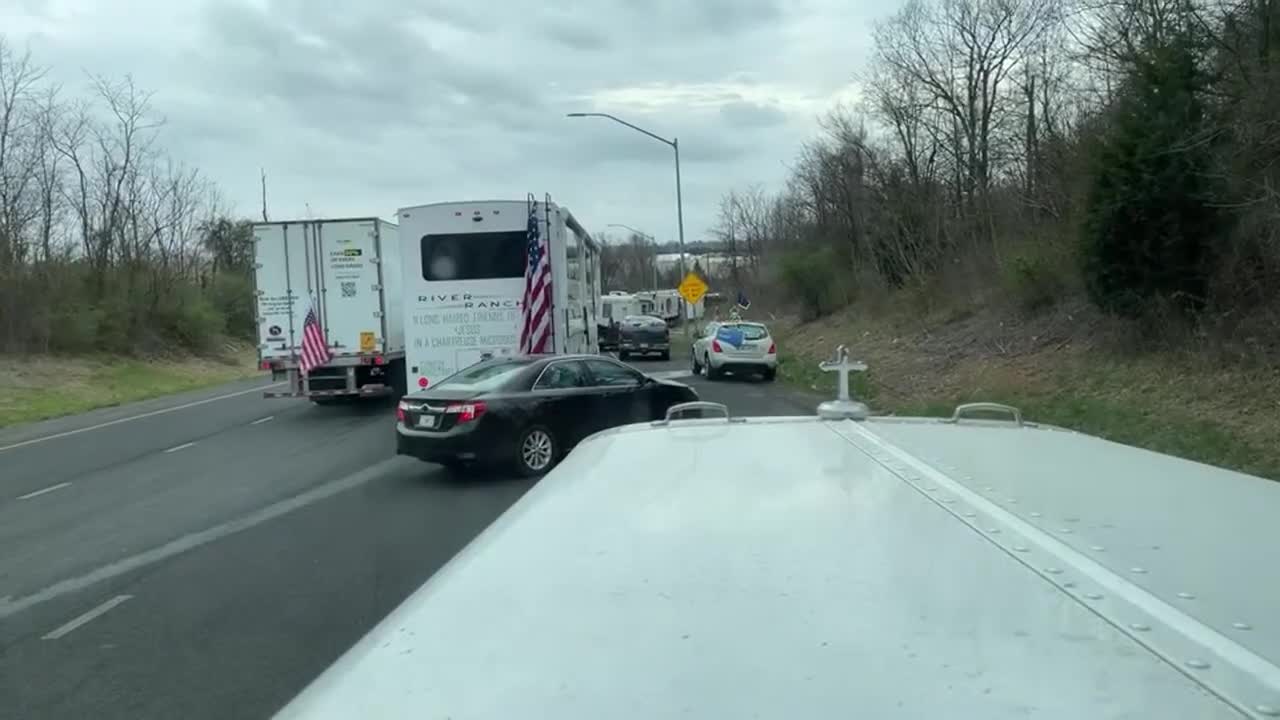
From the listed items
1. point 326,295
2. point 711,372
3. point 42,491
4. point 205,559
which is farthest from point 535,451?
point 711,372

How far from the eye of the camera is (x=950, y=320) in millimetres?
28875

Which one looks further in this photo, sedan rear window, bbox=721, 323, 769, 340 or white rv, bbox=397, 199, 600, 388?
sedan rear window, bbox=721, 323, 769, 340

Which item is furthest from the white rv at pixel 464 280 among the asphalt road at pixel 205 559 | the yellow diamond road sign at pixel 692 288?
the yellow diamond road sign at pixel 692 288

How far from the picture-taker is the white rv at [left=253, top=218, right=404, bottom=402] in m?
19.5

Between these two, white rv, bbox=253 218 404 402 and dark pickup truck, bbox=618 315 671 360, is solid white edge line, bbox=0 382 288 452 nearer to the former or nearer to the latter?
white rv, bbox=253 218 404 402

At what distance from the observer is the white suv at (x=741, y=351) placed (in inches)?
1060

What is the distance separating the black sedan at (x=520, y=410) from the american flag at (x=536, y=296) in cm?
322

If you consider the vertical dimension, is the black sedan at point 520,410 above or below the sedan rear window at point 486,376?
below

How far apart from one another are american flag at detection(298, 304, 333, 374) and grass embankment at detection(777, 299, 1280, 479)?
35.1ft

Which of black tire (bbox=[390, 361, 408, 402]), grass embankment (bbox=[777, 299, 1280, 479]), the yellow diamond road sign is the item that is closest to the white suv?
grass embankment (bbox=[777, 299, 1280, 479])

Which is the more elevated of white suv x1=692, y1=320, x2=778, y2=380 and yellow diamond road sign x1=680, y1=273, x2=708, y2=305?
yellow diamond road sign x1=680, y1=273, x2=708, y2=305

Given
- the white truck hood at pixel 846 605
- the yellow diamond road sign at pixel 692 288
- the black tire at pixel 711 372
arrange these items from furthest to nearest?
the yellow diamond road sign at pixel 692 288, the black tire at pixel 711 372, the white truck hood at pixel 846 605

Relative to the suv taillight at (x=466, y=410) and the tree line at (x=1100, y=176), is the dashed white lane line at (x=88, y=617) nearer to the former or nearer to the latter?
the suv taillight at (x=466, y=410)

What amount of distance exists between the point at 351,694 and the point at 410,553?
6749 mm
